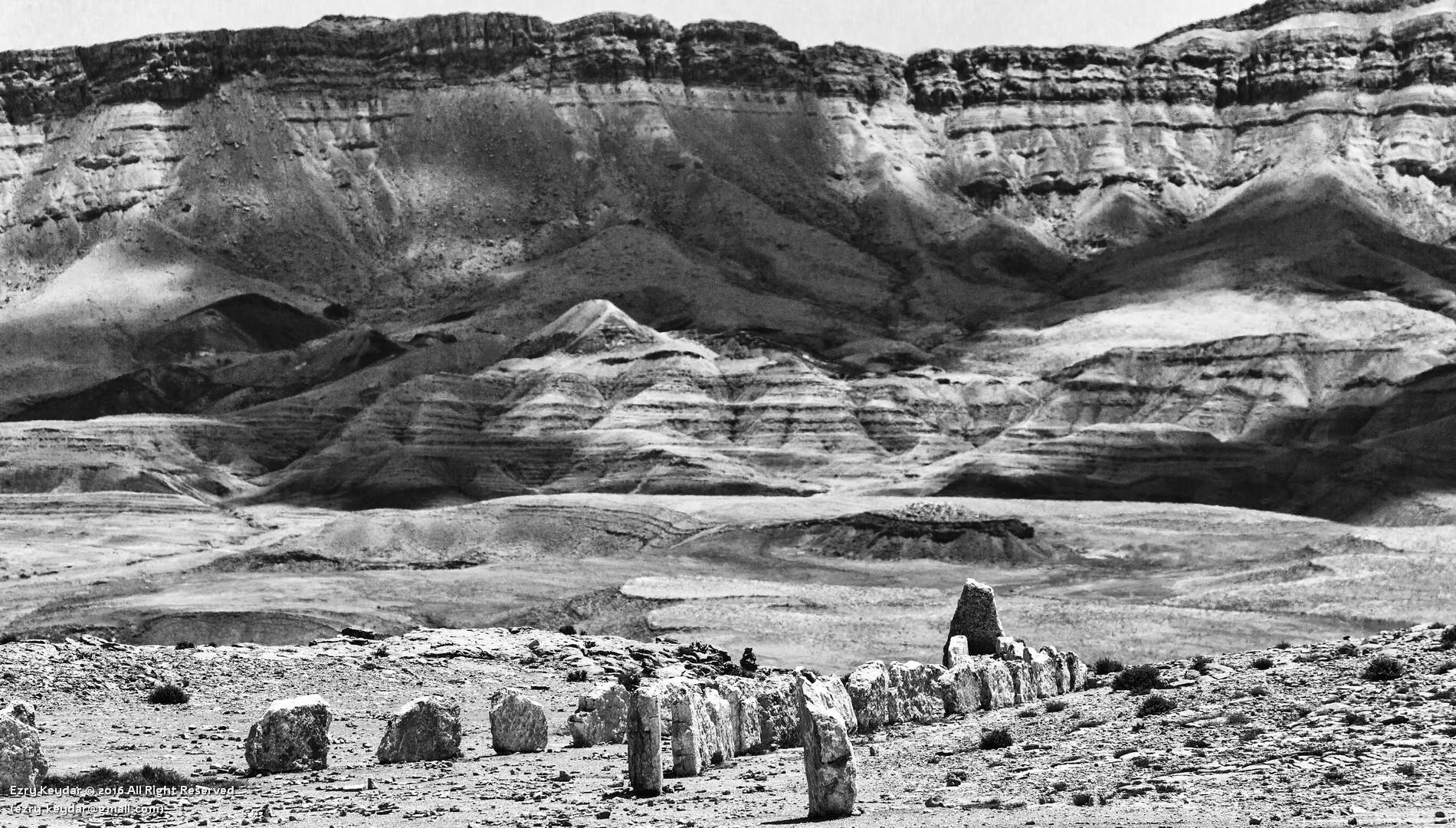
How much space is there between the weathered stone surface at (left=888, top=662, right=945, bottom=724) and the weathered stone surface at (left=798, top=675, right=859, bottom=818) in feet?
27.4

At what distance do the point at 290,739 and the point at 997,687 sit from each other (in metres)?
10.5

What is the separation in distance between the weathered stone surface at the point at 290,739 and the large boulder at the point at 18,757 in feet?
10.2

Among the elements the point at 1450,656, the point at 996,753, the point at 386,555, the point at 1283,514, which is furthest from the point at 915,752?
the point at 1283,514

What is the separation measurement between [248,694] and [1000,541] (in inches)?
3585

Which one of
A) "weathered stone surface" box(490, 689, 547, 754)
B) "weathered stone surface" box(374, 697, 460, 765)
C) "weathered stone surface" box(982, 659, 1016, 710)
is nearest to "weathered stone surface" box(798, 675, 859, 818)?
"weathered stone surface" box(374, 697, 460, 765)

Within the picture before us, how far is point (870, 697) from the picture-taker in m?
35.2

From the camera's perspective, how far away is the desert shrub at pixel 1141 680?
1300 inches

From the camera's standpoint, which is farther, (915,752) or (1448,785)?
(915,752)

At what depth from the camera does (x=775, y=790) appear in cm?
3038

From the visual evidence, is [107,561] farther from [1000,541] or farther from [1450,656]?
[1450,656]

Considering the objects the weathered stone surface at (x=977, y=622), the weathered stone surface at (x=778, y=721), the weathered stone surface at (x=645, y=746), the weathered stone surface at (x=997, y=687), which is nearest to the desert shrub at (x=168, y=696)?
the weathered stone surface at (x=778, y=721)

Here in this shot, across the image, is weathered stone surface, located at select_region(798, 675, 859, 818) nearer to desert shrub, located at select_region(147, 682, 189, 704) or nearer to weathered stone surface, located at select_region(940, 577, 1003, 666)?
weathered stone surface, located at select_region(940, 577, 1003, 666)

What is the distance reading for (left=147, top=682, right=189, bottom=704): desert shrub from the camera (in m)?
A: 40.9

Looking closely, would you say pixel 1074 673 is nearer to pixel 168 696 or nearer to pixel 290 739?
pixel 290 739
